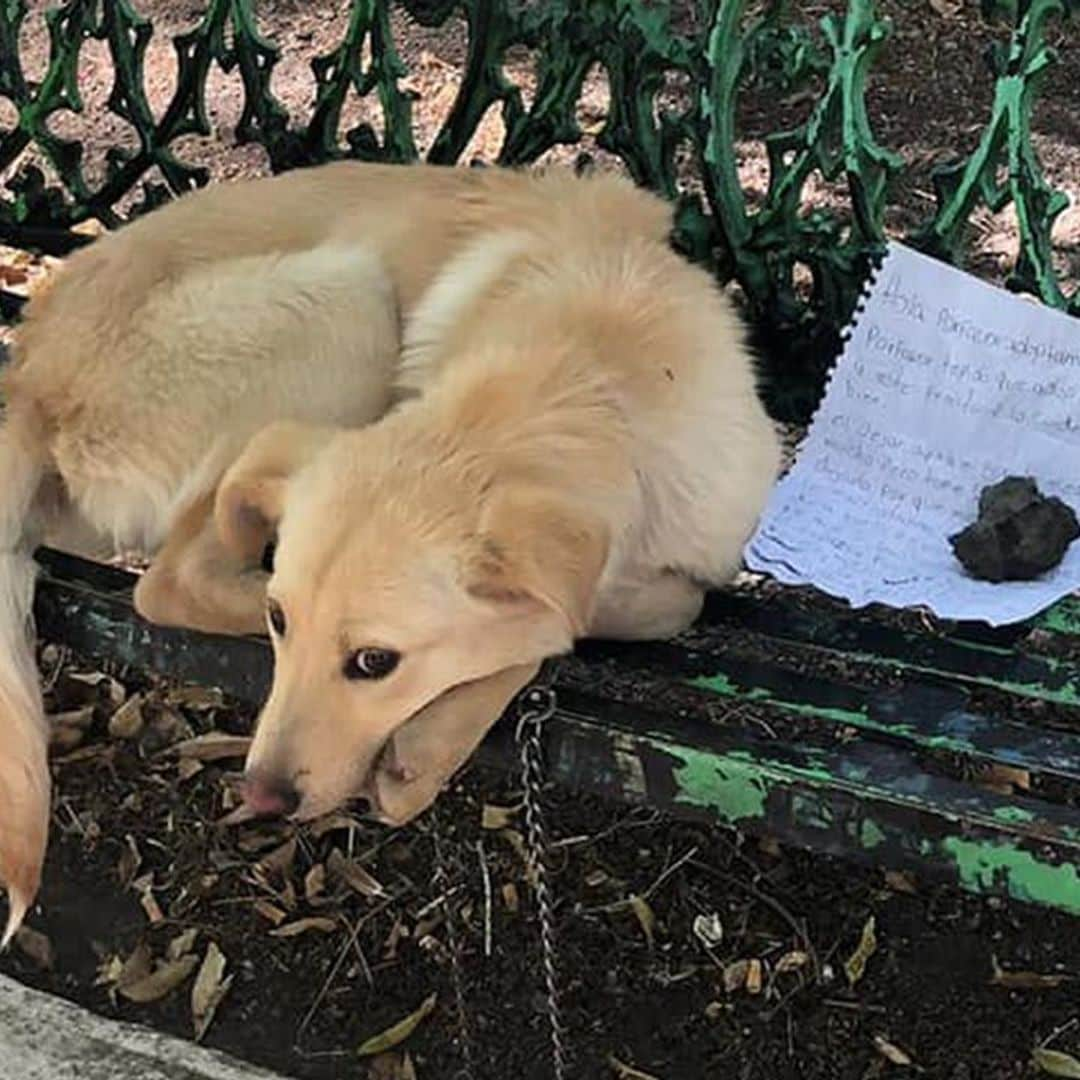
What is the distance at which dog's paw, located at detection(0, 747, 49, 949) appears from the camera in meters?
2.31

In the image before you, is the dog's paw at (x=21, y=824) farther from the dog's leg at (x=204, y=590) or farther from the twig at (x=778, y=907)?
the twig at (x=778, y=907)

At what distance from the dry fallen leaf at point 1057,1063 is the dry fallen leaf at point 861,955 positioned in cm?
25

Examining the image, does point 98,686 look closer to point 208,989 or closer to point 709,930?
point 208,989

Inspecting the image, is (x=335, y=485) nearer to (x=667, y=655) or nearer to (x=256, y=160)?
(x=667, y=655)

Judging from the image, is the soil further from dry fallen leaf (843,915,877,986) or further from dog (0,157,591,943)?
dog (0,157,591,943)

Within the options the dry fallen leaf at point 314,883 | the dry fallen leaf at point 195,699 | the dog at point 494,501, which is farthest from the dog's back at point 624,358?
the dry fallen leaf at point 195,699

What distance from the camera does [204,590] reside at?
2.41m

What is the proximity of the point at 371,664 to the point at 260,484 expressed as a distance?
279 millimetres

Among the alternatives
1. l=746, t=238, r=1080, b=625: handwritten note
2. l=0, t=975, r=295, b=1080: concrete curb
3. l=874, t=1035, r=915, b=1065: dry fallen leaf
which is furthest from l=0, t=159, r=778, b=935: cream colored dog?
l=874, t=1035, r=915, b=1065: dry fallen leaf

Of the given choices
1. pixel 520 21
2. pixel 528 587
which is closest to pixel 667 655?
pixel 528 587

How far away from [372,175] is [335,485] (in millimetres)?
792

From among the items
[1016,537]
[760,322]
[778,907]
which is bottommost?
[778,907]

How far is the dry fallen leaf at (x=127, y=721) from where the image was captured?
10.8 ft

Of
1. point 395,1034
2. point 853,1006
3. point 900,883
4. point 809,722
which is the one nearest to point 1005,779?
point 900,883
